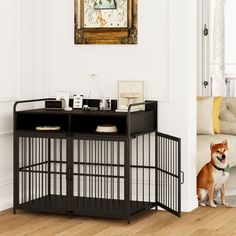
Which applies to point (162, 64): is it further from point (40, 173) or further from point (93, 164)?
point (40, 173)

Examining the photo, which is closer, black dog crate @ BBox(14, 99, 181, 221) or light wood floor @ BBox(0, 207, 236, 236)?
light wood floor @ BBox(0, 207, 236, 236)

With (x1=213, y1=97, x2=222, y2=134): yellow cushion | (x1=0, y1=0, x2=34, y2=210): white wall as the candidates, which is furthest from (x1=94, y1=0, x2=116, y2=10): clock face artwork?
(x1=213, y1=97, x2=222, y2=134): yellow cushion

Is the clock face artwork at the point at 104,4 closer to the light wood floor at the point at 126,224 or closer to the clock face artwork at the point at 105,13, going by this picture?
the clock face artwork at the point at 105,13

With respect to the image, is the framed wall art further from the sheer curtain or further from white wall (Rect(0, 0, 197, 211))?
the sheer curtain

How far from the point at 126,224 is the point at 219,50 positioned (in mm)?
4029

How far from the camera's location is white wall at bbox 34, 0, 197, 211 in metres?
5.48

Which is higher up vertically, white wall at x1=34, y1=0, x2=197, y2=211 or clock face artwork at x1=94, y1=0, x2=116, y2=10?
clock face artwork at x1=94, y1=0, x2=116, y2=10

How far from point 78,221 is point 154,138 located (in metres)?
0.95

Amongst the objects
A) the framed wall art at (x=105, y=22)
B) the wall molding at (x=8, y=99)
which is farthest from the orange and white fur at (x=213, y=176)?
the wall molding at (x=8, y=99)

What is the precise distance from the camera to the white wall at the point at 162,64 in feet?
18.0

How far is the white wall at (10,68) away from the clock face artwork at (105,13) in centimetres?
55

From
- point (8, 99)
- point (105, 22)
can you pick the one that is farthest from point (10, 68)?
point (105, 22)

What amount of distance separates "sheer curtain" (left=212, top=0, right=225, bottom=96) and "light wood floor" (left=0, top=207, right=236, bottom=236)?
3241 millimetres

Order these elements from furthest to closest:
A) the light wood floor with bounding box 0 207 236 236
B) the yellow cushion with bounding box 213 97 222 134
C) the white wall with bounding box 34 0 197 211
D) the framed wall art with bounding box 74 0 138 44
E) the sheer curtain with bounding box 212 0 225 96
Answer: the sheer curtain with bounding box 212 0 225 96
the yellow cushion with bounding box 213 97 222 134
the framed wall art with bounding box 74 0 138 44
the white wall with bounding box 34 0 197 211
the light wood floor with bounding box 0 207 236 236
